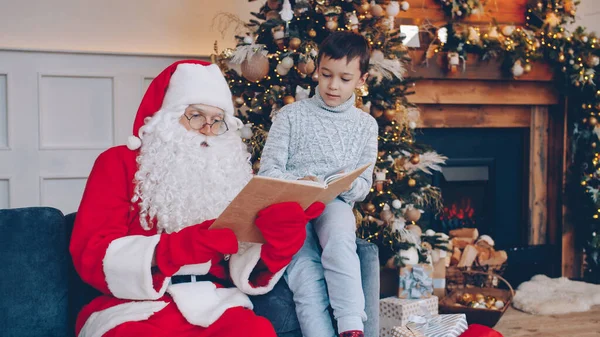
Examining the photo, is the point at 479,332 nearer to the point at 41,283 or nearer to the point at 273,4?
the point at 41,283

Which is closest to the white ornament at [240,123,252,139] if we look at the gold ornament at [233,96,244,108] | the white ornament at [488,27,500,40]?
the gold ornament at [233,96,244,108]

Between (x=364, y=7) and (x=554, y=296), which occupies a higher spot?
(x=364, y=7)

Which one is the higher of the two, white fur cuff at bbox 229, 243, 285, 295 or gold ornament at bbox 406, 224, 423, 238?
white fur cuff at bbox 229, 243, 285, 295

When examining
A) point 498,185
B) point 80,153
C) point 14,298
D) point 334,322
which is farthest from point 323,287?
point 498,185

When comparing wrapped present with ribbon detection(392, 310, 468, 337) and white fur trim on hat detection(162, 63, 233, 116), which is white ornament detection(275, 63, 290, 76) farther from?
wrapped present with ribbon detection(392, 310, 468, 337)

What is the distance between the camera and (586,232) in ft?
15.2

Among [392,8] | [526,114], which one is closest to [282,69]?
[392,8]

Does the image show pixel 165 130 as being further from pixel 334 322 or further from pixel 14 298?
pixel 334 322

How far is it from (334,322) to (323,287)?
117 mm

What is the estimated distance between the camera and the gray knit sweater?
2.54 metres

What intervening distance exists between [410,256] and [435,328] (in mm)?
1074

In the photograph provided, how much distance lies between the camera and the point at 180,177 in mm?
2158

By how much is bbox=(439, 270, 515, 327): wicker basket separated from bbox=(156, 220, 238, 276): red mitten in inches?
82.5

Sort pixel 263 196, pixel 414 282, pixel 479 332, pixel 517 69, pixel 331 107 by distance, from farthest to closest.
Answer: pixel 517 69
pixel 414 282
pixel 331 107
pixel 479 332
pixel 263 196
